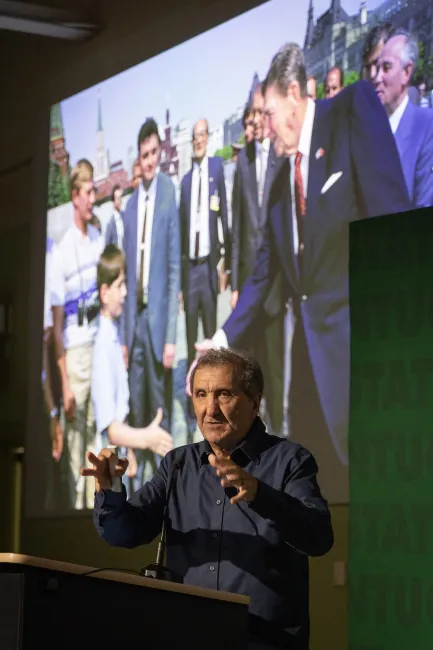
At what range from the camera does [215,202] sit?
5754mm

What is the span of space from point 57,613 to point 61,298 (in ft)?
15.7

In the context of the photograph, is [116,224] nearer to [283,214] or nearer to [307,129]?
[283,214]

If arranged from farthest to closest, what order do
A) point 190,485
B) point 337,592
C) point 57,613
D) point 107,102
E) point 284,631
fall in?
point 107,102
point 337,592
point 190,485
point 284,631
point 57,613

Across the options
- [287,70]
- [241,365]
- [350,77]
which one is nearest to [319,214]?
[350,77]

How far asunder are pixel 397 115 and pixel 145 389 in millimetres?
2112

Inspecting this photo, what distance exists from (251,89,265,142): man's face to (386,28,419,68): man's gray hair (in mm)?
911

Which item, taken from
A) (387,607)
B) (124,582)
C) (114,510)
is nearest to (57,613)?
(124,582)

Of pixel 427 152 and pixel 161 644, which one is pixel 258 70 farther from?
pixel 161 644

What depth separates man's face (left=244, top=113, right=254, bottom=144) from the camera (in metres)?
5.52

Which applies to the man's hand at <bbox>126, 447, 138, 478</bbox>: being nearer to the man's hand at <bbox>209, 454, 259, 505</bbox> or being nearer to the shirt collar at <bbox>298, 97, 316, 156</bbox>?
the shirt collar at <bbox>298, 97, 316, 156</bbox>

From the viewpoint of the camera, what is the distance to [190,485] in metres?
2.84

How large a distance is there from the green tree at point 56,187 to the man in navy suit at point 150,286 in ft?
2.57

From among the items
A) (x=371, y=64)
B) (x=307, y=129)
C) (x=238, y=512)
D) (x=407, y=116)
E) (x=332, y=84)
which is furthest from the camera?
(x=307, y=129)

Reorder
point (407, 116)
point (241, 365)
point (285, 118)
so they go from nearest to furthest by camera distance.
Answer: point (241, 365)
point (407, 116)
point (285, 118)
